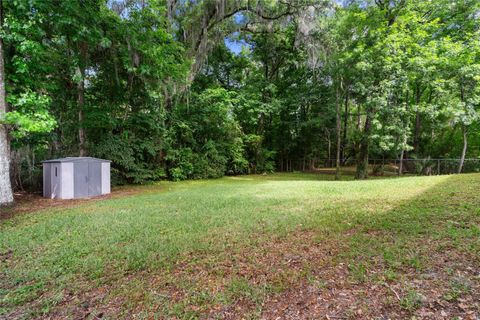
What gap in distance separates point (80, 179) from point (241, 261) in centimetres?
710

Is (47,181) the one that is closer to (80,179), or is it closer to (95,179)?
(80,179)

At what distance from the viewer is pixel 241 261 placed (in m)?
3.02

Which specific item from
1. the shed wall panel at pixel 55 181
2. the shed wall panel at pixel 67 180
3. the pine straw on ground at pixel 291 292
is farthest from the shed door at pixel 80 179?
the pine straw on ground at pixel 291 292

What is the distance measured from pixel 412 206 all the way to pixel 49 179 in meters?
10.1

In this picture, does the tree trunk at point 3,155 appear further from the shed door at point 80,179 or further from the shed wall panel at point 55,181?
the shed door at point 80,179

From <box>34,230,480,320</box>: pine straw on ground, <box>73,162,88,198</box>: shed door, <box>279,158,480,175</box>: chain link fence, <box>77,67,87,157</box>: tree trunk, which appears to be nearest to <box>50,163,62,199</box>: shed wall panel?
<box>73,162,88,198</box>: shed door

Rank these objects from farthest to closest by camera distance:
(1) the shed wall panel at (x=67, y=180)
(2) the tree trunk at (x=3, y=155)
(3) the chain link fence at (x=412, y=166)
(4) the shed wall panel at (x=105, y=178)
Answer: (3) the chain link fence at (x=412, y=166)
(4) the shed wall panel at (x=105, y=178)
(1) the shed wall panel at (x=67, y=180)
(2) the tree trunk at (x=3, y=155)

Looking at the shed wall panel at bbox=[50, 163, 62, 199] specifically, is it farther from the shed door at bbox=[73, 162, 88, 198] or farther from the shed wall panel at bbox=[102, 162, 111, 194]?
the shed wall panel at bbox=[102, 162, 111, 194]

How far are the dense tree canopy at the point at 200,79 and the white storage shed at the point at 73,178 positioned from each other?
49.3 inches

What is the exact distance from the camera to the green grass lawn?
2207mm

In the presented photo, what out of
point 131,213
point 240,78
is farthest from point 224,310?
point 240,78

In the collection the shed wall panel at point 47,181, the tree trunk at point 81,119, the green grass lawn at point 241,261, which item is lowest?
the green grass lawn at point 241,261

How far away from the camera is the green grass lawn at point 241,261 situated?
2.21m

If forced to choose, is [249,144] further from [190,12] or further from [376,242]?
[376,242]
